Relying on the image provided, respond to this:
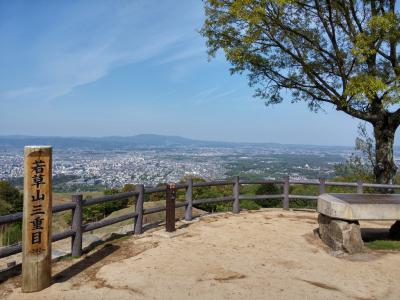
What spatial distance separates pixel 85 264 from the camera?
7.11 meters

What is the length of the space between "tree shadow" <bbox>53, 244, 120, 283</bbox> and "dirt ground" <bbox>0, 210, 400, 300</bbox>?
0.6 inches

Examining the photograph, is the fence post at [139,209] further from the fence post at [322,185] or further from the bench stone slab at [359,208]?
the fence post at [322,185]

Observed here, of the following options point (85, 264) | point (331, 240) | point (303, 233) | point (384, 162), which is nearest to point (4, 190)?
point (85, 264)

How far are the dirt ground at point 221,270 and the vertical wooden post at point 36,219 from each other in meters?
0.23

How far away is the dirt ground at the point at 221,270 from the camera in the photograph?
5.80 metres

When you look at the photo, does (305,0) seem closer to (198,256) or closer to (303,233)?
(303,233)

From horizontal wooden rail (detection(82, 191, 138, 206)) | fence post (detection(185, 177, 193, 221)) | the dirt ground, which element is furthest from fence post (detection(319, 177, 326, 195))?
horizontal wooden rail (detection(82, 191, 138, 206))

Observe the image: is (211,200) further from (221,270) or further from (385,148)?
(385,148)

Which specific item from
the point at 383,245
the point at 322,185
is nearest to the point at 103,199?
the point at 383,245

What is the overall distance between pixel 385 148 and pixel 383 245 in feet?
20.3

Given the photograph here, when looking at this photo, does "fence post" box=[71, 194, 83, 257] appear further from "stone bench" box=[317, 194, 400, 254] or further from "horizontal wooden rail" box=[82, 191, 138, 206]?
"stone bench" box=[317, 194, 400, 254]

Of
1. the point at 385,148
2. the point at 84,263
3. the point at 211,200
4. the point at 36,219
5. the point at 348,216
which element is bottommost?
the point at 84,263

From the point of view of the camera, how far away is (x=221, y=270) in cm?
683

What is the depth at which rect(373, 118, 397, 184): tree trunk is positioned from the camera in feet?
46.4
